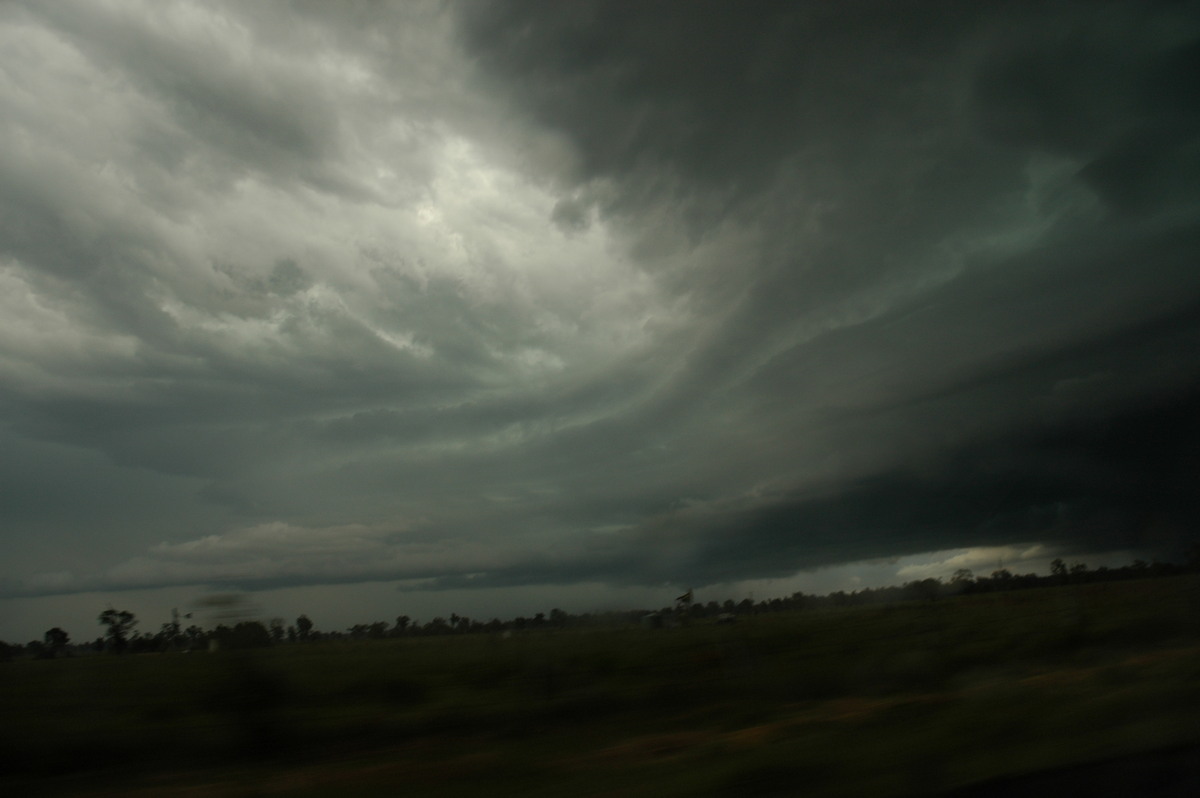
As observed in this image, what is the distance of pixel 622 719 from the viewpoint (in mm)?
18297

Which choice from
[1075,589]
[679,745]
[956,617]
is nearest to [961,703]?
[679,745]

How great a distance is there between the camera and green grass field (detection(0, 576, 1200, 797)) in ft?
34.6

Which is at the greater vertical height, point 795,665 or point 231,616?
point 231,616

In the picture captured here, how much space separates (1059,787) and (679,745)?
656 centimetres

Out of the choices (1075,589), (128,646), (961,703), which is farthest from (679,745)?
(128,646)

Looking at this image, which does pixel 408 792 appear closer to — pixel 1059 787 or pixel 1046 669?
pixel 1059 787

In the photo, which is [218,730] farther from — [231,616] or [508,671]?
[508,671]

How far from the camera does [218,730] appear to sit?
1491 centimetres

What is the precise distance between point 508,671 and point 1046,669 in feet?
49.9

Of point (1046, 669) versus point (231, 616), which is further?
point (1046, 669)

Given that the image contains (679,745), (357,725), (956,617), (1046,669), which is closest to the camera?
(679,745)

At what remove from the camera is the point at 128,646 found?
204ft

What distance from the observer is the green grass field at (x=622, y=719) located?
10.5 m

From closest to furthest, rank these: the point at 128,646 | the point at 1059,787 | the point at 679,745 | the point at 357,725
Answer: the point at 1059,787 → the point at 679,745 → the point at 357,725 → the point at 128,646
